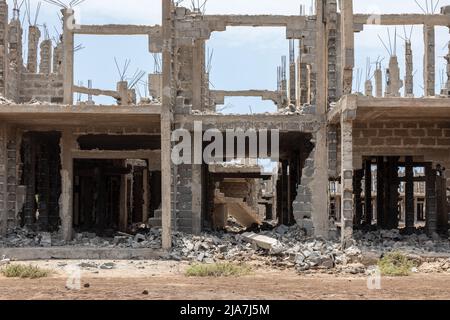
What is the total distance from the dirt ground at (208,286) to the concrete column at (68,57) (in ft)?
14.8

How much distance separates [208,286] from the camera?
12.7 meters

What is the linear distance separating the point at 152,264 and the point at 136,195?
1519cm

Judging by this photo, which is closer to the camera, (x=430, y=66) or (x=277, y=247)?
(x=277, y=247)

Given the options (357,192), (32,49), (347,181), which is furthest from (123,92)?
(347,181)

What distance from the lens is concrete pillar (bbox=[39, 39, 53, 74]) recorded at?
27.6 meters

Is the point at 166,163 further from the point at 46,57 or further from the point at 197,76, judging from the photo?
the point at 46,57

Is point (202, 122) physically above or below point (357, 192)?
A: above

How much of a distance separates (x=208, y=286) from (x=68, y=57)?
8295mm

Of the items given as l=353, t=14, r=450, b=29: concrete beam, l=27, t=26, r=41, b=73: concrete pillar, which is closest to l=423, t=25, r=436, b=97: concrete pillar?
l=353, t=14, r=450, b=29: concrete beam

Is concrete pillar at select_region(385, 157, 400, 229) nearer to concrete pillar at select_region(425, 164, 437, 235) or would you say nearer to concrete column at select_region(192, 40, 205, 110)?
concrete pillar at select_region(425, 164, 437, 235)

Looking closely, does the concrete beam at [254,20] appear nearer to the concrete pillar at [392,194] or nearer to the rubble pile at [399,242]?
the rubble pile at [399,242]

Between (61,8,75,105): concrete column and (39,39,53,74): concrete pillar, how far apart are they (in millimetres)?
8727

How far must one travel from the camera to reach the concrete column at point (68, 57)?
59.4 ft

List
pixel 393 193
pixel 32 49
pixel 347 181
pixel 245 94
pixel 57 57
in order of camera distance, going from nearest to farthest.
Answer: pixel 347 181 → pixel 393 193 → pixel 245 94 → pixel 32 49 → pixel 57 57
